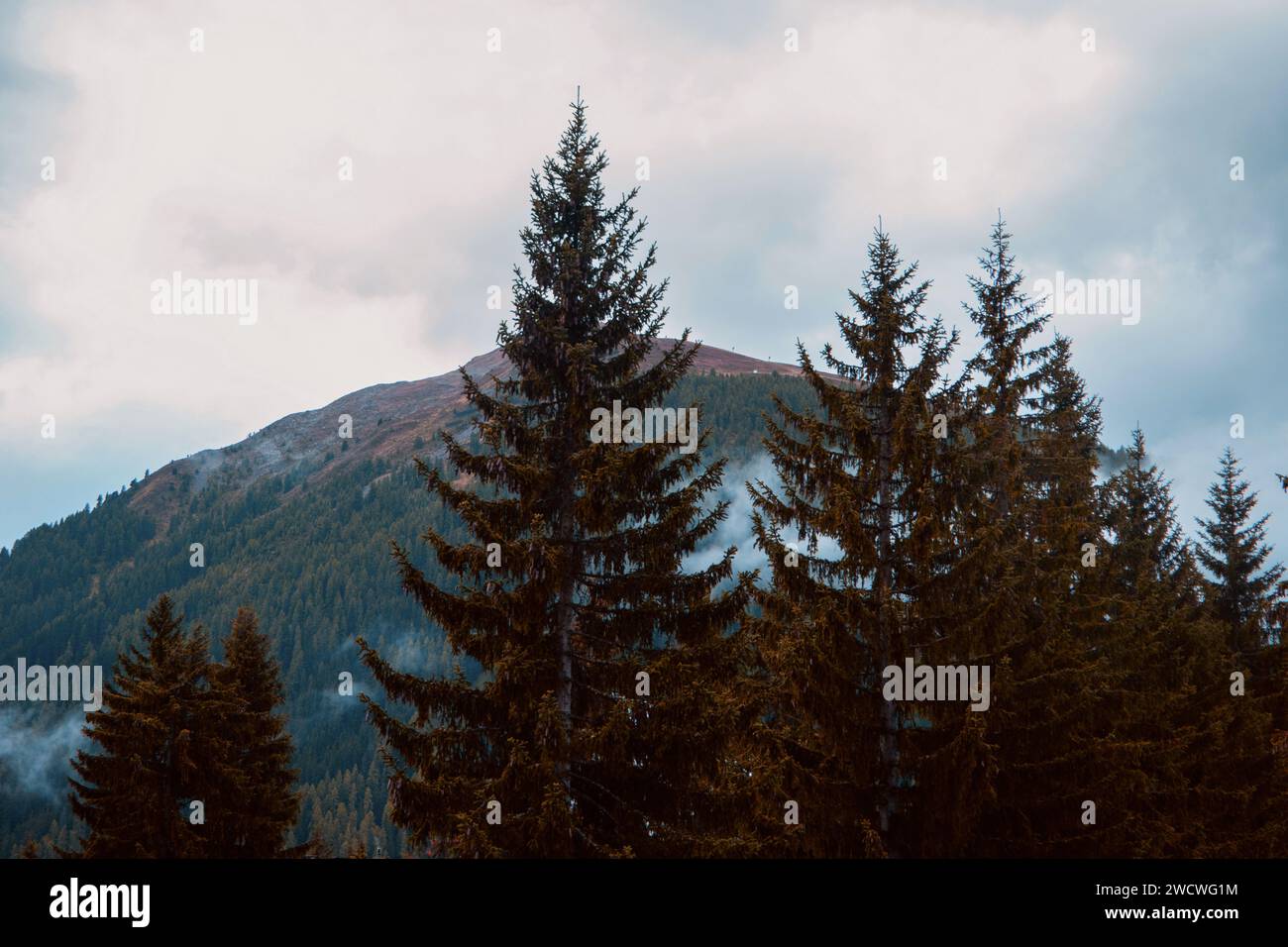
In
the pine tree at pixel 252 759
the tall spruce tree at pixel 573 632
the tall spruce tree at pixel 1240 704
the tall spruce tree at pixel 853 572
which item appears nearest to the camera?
the tall spruce tree at pixel 573 632

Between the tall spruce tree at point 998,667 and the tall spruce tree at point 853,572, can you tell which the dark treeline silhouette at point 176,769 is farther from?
the tall spruce tree at point 998,667

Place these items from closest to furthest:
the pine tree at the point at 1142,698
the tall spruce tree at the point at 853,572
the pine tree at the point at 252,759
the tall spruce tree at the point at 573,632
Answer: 1. the tall spruce tree at the point at 573,632
2. the tall spruce tree at the point at 853,572
3. the pine tree at the point at 1142,698
4. the pine tree at the point at 252,759

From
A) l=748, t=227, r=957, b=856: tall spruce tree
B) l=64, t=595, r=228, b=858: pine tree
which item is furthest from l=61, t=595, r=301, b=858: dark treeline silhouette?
l=748, t=227, r=957, b=856: tall spruce tree

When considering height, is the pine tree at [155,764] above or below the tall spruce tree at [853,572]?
below

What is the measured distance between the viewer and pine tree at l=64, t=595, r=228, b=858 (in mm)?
21047

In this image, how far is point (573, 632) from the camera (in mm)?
13117

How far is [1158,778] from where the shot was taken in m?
18.5

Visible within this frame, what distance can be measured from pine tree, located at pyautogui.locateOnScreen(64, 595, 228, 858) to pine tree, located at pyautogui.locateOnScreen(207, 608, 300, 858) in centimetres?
65

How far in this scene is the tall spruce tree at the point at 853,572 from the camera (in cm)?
1292

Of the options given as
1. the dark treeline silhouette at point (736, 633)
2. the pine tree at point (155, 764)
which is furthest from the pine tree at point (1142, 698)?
the pine tree at point (155, 764)

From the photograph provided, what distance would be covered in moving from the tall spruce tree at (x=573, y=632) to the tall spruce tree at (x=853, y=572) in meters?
1.18

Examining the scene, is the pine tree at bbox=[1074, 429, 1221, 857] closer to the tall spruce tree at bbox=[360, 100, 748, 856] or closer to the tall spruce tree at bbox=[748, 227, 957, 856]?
the tall spruce tree at bbox=[748, 227, 957, 856]

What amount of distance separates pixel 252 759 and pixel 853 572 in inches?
835
